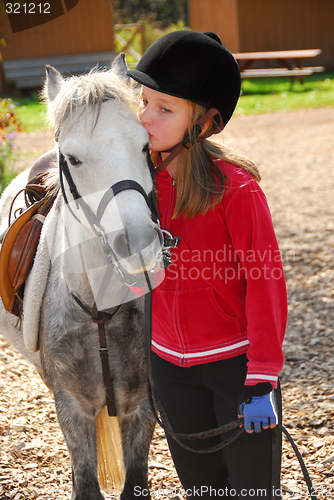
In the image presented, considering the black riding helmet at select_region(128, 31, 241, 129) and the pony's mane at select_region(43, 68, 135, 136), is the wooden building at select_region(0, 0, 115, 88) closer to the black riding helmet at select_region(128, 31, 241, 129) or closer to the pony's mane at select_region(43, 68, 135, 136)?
the pony's mane at select_region(43, 68, 135, 136)

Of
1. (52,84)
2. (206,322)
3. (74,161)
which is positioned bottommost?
(206,322)

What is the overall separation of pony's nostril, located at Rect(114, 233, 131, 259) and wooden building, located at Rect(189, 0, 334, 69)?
18.6 m

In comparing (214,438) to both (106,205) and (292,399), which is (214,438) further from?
(292,399)

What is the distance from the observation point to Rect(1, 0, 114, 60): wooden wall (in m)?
17.0

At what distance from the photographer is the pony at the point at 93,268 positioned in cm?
148

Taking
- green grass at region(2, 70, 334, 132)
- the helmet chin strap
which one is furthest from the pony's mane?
green grass at region(2, 70, 334, 132)

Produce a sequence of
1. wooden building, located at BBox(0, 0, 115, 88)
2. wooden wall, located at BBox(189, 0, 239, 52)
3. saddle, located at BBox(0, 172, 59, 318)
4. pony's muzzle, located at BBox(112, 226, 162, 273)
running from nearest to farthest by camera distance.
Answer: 1. pony's muzzle, located at BBox(112, 226, 162, 273)
2. saddle, located at BBox(0, 172, 59, 318)
3. wooden building, located at BBox(0, 0, 115, 88)
4. wooden wall, located at BBox(189, 0, 239, 52)

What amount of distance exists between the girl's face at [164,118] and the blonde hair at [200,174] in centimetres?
3

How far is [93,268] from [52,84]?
2.36 ft

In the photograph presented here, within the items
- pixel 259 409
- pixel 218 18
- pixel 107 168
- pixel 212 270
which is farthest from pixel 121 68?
pixel 218 18

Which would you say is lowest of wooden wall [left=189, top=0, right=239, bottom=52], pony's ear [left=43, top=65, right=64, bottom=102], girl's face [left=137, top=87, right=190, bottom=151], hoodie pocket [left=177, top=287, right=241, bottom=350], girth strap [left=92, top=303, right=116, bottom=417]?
wooden wall [left=189, top=0, right=239, bottom=52]

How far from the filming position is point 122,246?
1.41 meters

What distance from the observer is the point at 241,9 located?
1836cm

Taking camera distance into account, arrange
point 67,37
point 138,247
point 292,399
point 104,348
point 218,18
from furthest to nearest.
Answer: point 218,18
point 67,37
point 292,399
point 104,348
point 138,247
